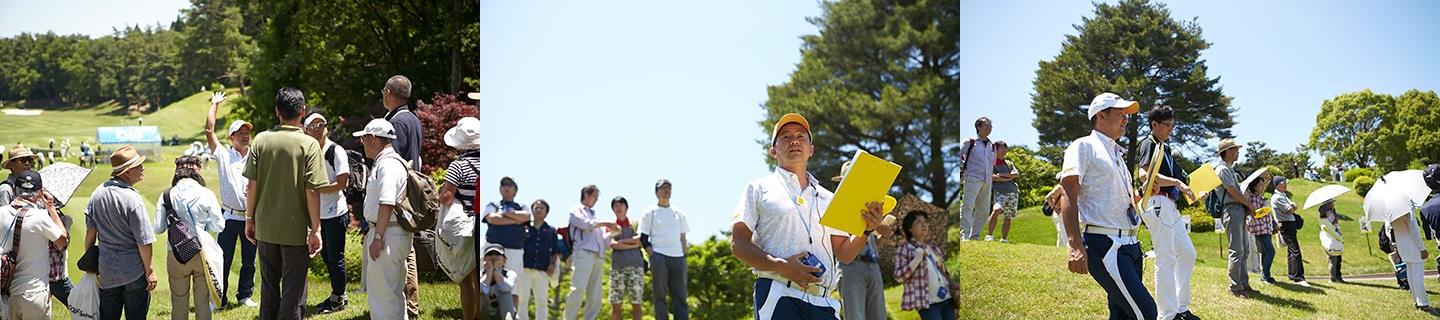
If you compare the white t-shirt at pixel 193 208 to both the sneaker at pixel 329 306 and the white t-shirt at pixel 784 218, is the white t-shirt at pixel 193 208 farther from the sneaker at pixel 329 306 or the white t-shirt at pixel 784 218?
the white t-shirt at pixel 784 218

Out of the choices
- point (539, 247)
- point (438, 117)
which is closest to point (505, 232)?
point (539, 247)

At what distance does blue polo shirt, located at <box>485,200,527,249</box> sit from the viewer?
19.6ft

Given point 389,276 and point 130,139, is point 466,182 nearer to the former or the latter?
point 389,276

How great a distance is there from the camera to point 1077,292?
20.2 ft

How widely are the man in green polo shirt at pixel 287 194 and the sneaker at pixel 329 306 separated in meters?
0.90

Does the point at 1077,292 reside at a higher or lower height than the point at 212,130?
lower

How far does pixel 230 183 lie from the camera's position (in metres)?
6.34

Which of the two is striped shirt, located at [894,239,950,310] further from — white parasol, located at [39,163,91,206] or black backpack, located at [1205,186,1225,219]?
white parasol, located at [39,163,91,206]

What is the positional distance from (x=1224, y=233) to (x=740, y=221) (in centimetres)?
353

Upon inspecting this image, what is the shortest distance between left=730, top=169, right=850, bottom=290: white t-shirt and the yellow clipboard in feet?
0.24

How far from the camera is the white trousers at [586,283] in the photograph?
6242 millimetres

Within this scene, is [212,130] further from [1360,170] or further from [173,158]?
[1360,170]

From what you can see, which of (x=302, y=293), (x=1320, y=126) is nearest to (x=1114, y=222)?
(x=1320, y=126)

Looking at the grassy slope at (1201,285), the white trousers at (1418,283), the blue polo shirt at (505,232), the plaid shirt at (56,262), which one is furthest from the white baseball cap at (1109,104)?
the plaid shirt at (56,262)
